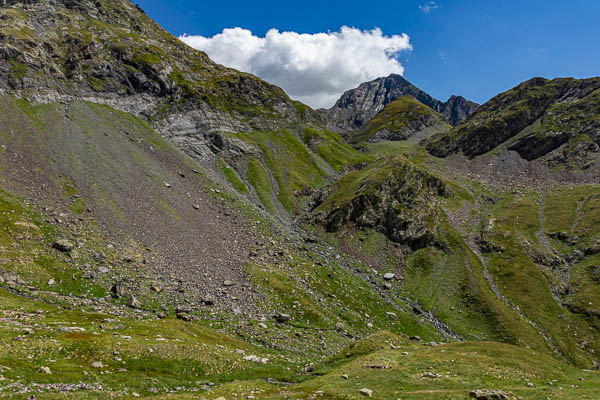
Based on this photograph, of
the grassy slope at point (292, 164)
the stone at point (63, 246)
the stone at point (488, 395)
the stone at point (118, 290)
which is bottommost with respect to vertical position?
the stone at point (118, 290)

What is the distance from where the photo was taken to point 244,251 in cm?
7825

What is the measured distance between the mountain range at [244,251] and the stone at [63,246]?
220mm

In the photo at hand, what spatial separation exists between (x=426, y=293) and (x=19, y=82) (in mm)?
145451

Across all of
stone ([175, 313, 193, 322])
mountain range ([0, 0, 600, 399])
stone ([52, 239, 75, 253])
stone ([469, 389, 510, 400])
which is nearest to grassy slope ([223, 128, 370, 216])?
mountain range ([0, 0, 600, 399])

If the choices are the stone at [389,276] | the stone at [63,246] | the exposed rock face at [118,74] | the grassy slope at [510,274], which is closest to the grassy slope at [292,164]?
the exposed rock face at [118,74]

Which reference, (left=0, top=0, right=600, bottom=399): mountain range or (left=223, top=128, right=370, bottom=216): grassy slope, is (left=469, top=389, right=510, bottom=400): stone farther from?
(left=223, top=128, right=370, bottom=216): grassy slope

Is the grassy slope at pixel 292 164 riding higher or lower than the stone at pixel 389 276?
higher

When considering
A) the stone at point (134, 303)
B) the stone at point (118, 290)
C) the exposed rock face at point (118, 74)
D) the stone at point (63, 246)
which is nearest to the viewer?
the stone at point (134, 303)

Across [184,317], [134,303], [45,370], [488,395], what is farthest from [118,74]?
[488,395]

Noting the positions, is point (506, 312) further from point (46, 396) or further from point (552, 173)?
point (552, 173)

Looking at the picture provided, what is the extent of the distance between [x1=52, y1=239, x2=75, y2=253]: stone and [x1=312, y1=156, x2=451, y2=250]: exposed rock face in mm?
73853

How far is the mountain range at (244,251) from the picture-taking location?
29.0m

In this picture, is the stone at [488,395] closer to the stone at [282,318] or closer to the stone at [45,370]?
the stone at [45,370]

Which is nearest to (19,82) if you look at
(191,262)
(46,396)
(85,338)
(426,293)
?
(191,262)
